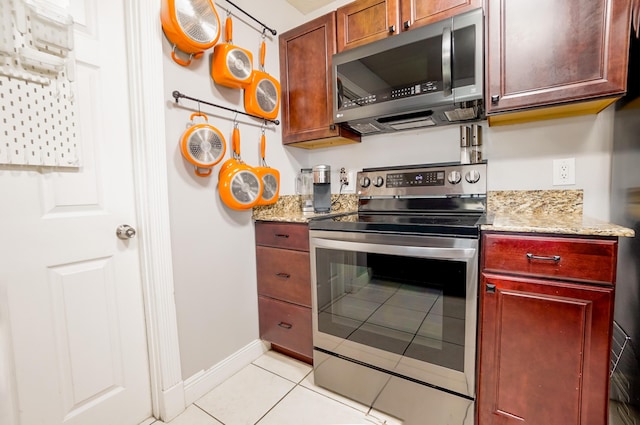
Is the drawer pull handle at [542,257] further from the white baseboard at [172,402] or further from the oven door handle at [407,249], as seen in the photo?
the white baseboard at [172,402]

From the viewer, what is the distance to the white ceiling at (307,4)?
199cm

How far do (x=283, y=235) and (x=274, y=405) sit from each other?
2.82 ft

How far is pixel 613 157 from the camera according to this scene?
4.25ft

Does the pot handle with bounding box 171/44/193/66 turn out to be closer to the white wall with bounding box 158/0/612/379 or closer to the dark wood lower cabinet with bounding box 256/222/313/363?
the white wall with bounding box 158/0/612/379

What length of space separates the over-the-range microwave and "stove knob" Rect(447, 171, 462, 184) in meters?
0.30

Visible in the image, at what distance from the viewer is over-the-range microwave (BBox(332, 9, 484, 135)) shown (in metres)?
1.27

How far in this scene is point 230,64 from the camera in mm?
1476

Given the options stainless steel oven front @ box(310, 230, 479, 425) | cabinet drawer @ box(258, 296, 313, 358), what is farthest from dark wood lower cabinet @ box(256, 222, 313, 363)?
stainless steel oven front @ box(310, 230, 479, 425)

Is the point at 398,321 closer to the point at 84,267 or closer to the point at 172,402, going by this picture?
the point at 172,402

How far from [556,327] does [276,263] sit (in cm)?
131

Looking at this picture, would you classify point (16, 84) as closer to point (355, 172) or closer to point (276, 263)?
point (276, 263)

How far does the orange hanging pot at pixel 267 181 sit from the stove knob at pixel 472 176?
3.66ft

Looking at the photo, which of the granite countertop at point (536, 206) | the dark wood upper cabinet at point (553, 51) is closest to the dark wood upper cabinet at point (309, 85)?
the dark wood upper cabinet at point (553, 51)

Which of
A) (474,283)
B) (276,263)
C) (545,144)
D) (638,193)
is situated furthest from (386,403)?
(545,144)
